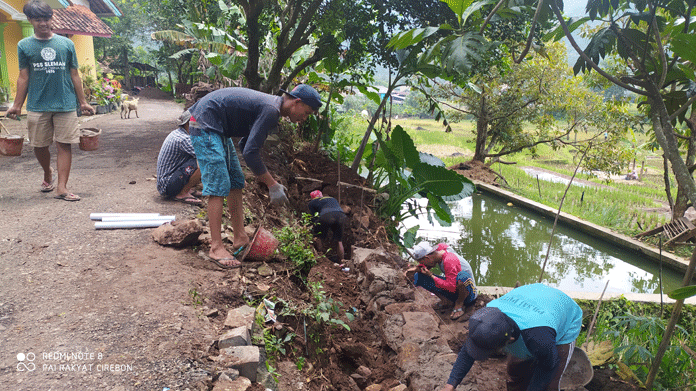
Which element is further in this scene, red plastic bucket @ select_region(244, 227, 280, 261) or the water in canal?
the water in canal

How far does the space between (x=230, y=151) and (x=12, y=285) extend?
168 cm

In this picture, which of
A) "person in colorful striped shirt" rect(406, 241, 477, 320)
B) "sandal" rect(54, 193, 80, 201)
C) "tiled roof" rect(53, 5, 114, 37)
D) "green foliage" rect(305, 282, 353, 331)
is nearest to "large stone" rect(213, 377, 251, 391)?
"green foliage" rect(305, 282, 353, 331)

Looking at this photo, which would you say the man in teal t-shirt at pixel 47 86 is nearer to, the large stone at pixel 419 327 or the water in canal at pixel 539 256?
the large stone at pixel 419 327

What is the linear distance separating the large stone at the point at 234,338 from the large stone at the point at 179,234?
4.08 ft

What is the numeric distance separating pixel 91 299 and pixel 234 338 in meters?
1.00

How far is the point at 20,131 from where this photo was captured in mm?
9289

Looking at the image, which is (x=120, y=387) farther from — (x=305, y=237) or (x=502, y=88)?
(x=502, y=88)

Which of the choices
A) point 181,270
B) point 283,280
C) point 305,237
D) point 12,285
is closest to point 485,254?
point 305,237

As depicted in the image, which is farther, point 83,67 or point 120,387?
point 83,67

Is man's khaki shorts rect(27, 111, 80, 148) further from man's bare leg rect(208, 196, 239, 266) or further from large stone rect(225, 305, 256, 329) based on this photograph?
large stone rect(225, 305, 256, 329)

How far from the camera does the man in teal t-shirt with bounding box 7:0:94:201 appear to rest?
161 inches

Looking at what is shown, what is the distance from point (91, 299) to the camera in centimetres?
283

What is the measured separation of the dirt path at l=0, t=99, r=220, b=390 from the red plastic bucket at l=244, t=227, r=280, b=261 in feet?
1.26

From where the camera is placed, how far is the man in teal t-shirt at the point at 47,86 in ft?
13.4
